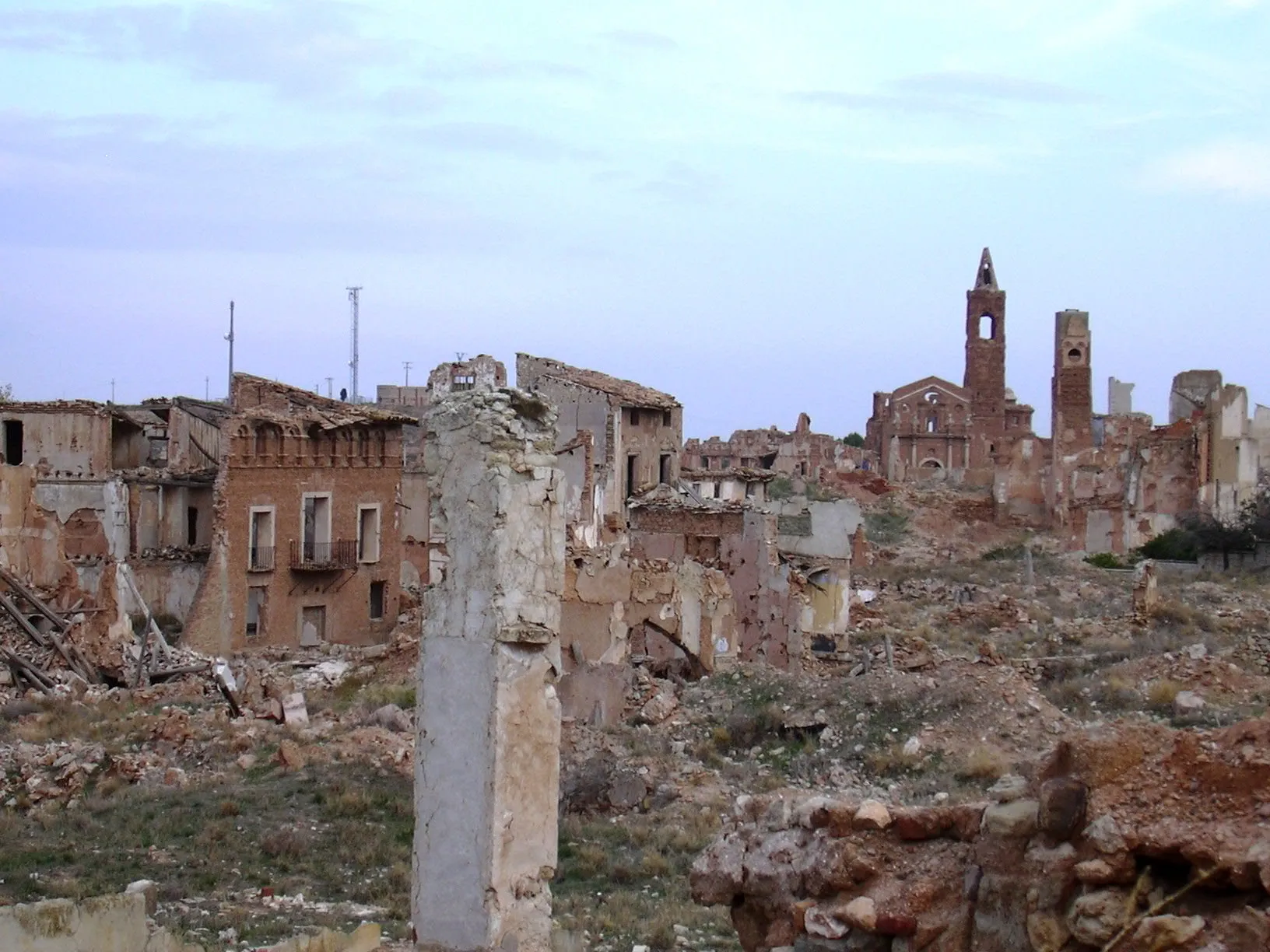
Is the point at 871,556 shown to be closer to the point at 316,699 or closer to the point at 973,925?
the point at 316,699

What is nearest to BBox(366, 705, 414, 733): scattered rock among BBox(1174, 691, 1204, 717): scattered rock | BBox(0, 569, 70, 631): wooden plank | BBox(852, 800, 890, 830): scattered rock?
BBox(0, 569, 70, 631): wooden plank

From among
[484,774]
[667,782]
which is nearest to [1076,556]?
[667,782]

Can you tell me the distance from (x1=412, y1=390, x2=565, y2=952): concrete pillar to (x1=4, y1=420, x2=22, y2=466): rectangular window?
966 inches

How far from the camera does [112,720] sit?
19.9m

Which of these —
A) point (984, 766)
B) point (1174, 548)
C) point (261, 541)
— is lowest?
point (984, 766)

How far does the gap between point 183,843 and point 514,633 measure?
593cm

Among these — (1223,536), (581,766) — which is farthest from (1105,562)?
(581,766)

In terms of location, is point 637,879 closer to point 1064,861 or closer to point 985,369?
point 1064,861

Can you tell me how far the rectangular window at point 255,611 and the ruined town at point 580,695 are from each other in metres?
0.08

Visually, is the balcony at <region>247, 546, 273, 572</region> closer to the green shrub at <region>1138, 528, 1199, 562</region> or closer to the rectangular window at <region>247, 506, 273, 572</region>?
the rectangular window at <region>247, 506, 273, 572</region>

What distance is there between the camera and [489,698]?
965 centimetres

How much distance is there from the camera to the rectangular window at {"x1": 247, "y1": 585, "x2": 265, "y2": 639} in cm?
2995

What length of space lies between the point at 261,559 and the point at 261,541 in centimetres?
36

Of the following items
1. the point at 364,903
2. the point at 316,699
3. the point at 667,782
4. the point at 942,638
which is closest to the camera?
the point at 364,903
